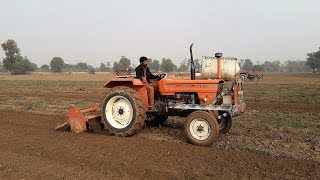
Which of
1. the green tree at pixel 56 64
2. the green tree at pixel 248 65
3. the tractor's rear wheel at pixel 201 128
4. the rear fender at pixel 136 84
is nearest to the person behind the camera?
the tractor's rear wheel at pixel 201 128

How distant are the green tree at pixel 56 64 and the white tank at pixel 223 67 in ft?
375

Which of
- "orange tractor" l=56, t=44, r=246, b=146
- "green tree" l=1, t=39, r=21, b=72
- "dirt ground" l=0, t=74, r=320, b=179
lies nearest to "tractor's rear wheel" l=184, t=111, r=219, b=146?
"orange tractor" l=56, t=44, r=246, b=146

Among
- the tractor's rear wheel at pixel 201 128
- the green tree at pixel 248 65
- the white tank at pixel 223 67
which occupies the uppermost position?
the green tree at pixel 248 65

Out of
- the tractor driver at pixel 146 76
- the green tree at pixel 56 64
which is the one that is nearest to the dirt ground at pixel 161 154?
the tractor driver at pixel 146 76

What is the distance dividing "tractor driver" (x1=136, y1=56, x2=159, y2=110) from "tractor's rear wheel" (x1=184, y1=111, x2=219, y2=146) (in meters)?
1.20

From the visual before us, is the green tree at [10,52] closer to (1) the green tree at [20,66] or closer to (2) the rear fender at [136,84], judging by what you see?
(1) the green tree at [20,66]

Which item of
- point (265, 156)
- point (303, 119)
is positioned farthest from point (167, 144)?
point (303, 119)

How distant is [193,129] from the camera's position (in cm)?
673

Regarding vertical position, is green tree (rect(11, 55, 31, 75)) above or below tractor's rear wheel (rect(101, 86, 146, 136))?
above

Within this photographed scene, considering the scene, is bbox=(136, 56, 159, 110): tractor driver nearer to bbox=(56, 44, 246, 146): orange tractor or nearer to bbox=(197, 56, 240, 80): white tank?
bbox=(56, 44, 246, 146): orange tractor

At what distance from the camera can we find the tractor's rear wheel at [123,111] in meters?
7.22

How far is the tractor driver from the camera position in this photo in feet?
24.8

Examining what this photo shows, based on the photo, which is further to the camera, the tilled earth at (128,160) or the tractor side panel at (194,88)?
the tractor side panel at (194,88)

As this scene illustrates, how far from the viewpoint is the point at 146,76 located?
26.0 feet
